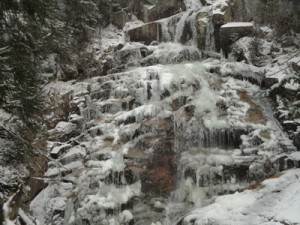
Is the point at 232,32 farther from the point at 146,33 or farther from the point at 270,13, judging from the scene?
the point at 146,33

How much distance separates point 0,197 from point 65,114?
7.85 m

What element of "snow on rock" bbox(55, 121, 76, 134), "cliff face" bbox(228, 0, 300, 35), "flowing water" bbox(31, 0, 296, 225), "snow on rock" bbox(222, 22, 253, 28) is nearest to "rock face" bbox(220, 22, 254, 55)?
"snow on rock" bbox(222, 22, 253, 28)

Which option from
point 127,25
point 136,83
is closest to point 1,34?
point 136,83

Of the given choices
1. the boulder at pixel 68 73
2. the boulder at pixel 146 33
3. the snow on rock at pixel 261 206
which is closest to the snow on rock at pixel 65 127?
the boulder at pixel 68 73

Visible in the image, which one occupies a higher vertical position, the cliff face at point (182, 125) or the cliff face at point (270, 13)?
the cliff face at point (270, 13)

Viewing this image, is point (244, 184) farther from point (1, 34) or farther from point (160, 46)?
point (160, 46)

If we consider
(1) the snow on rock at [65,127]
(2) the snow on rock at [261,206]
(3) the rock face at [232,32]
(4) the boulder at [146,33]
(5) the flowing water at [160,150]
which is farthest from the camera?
(4) the boulder at [146,33]

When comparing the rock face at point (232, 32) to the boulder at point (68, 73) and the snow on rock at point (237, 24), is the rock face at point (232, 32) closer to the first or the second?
the snow on rock at point (237, 24)

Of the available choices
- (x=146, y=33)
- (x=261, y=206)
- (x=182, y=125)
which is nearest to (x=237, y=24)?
(x=146, y=33)

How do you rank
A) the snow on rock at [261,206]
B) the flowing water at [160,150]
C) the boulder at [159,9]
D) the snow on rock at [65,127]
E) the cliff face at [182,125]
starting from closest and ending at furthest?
the snow on rock at [261,206] < the cliff face at [182,125] < the flowing water at [160,150] < the snow on rock at [65,127] < the boulder at [159,9]

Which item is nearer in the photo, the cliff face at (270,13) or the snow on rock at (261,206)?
the snow on rock at (261,206)

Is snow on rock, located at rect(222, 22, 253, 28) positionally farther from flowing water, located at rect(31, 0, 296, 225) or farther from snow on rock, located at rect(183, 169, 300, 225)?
snow on rock, located at rect(183, 169, 300, 225)

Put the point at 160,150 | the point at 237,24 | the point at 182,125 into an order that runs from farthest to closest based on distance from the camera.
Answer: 1. the point at 237,24
2. the point at 182,125
3. the point at 160,150

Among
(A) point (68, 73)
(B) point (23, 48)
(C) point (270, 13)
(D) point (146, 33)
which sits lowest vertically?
(A) point (68, 73)
